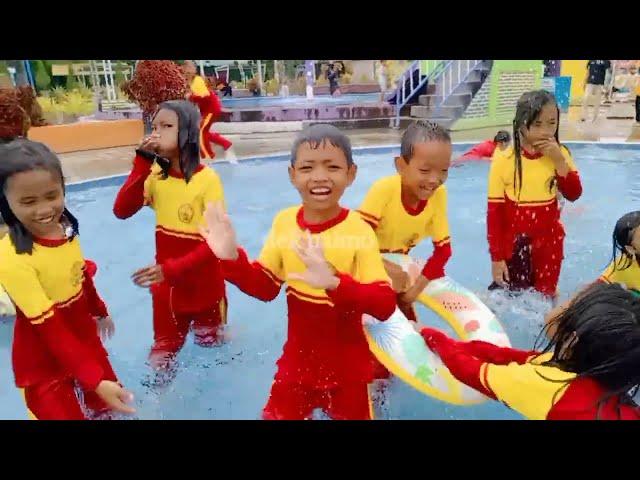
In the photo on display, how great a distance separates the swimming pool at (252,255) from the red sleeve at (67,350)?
95 cm

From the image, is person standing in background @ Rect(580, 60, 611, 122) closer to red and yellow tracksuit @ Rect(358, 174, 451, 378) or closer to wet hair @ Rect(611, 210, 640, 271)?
wet hair @ Rect(611, 210, 640, 271)

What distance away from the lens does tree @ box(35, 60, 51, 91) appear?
1555 cm

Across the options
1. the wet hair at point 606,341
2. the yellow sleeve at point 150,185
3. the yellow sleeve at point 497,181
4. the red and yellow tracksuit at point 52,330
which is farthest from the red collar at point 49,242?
the yellow sleeve at point 497,181

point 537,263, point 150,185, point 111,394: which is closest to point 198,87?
point 150,185

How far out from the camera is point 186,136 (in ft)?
9.39

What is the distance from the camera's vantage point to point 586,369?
5.68 ft

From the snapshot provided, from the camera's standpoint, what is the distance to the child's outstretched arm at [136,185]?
2807 mm

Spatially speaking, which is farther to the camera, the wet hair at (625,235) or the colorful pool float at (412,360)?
the wet hair at (625,235)

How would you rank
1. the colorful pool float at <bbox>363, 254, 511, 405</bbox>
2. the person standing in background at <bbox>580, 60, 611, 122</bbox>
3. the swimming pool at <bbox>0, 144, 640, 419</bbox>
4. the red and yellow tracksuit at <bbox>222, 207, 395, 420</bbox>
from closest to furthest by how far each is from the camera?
the red and yellow tracksuit at <bbox>222, 207, 395, 420</bbox>
the colorful pool float at <bbox>363, 254, 511, 405</bbox>
the swimming pool at <bbox>0, 144, 640, 419</bbox>
the person standing in background at <bbox>580, 60, 611, 122</bbox>

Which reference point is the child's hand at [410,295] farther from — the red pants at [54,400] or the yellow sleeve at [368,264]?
the red pants at [54,400]

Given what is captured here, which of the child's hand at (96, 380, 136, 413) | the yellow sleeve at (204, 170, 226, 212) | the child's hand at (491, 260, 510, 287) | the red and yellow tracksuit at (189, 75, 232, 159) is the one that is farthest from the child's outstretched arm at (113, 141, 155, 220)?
the red and yellow tracksuit at (189, 75, 232, 159)

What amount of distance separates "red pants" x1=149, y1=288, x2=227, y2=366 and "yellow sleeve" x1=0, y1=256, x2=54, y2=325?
3.38 ft

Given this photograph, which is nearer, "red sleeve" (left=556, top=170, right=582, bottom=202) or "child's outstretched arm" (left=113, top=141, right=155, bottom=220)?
"child's outstretched arm" (left=113, top=141, right=155, bottom=220)

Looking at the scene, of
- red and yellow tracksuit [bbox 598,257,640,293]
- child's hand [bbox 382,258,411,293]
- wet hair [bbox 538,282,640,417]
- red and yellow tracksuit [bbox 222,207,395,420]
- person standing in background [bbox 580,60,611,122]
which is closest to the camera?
wet hair [bbox 538,282,640,417]
